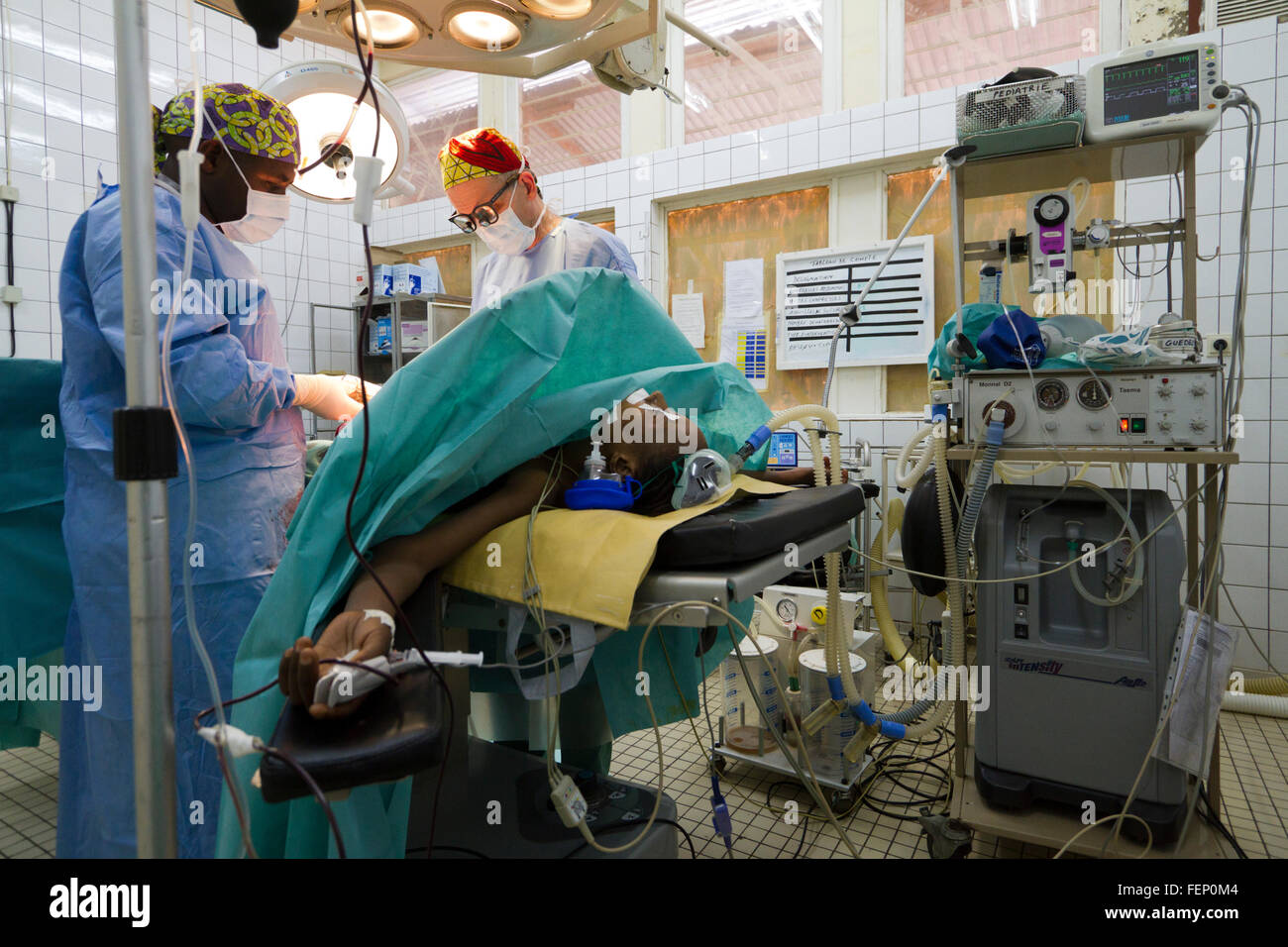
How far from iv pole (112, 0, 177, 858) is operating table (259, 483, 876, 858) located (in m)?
0.13

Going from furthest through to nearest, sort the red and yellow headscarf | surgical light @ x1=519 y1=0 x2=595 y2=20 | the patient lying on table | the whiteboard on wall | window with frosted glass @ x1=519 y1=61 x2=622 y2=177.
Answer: window with frosted glass @ x1=519 y1=61 x2=622 y2=177 < the whiteboard on wall < the red and yellow headscarf < surgical light @ x1=519 y1=0 x2=595 y2=20 < the patient lying on table

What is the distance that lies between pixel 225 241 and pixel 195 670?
32.7 inches

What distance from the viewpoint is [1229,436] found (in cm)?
163

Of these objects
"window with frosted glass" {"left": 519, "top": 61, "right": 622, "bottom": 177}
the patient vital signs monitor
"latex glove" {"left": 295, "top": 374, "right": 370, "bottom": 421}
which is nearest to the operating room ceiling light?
"latex glove" {"left": 295, "top": 374, "right": 370, "bottom": 421}

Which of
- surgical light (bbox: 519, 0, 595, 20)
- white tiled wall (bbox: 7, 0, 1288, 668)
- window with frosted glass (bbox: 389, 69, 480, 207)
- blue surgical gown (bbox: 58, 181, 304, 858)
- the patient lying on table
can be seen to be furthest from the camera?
window with frosted glass (bbox: 389, 69, 480, 207)

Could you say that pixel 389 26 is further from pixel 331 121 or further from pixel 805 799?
pixel 805 799

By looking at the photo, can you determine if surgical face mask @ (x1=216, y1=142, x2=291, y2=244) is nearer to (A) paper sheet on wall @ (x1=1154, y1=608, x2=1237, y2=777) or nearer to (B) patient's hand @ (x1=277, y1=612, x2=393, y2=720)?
(B) patient's hand @ (x1=277, y1=612, x2=393, y2=720)

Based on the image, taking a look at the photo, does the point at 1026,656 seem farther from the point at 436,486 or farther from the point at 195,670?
the point at 195,670

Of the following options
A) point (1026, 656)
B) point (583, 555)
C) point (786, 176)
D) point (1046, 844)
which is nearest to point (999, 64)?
point (786, 176)

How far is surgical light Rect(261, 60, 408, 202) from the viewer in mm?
1867

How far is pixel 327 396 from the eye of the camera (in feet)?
5.21

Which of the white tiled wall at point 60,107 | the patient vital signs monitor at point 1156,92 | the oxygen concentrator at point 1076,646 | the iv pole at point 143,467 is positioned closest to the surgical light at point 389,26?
the iv pole at point 143,467

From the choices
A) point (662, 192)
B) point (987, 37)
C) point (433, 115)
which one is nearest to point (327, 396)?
point (662, 192)
